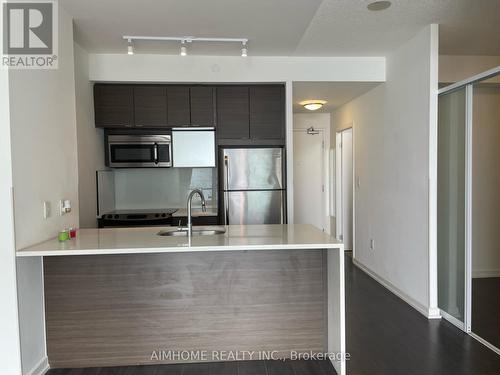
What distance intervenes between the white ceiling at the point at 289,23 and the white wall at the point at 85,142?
0.82 feet

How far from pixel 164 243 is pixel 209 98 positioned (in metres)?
2.30

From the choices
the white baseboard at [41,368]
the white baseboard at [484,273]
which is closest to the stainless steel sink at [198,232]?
the white baseboard at [41,368]

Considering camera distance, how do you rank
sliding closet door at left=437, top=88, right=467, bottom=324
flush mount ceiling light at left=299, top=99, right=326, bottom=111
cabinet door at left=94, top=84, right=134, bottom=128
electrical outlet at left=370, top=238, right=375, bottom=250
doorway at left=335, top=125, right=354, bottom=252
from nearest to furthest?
1. sliding closet door at left=437, top=88, right=467, bottom=324
2. cabinet door at left=94, top=84, right=134, bottom=128
3. electrical outlet at left=370, top=238, right=375, bottom=250
4. flush mount ceiling light at left=299, top=99, right=326, bottom=111
5. doorway at left=335, top=125, right=354, bottom=252

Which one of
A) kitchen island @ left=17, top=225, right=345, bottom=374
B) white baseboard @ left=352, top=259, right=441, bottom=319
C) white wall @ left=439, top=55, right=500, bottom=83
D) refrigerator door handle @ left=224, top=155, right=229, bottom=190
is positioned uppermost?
white wall @ left=439, top=55, right=500, bottom=83

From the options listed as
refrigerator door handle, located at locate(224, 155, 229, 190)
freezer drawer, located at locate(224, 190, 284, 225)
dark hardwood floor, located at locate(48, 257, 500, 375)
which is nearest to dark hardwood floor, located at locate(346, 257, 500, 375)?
dark hardwood floor, located at locate(48, 257, 500, 375)

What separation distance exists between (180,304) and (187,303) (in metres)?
0.05

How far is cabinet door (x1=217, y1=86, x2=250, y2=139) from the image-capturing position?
4.12 meters

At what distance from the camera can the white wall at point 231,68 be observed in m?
3.90

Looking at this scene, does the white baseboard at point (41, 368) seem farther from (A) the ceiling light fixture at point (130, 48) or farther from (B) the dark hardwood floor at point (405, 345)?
(A) the ceiling light fixture at point (130, 48)

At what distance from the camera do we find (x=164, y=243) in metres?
2.27

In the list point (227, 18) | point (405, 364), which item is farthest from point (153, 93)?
point (405, 364)

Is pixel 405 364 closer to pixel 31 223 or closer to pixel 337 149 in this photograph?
pixel 31 223

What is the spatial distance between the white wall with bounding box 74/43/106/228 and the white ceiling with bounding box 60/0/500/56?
9.8 inches

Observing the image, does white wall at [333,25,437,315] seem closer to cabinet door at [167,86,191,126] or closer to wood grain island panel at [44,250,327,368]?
wood grain island panel at [44,250,327,368]
